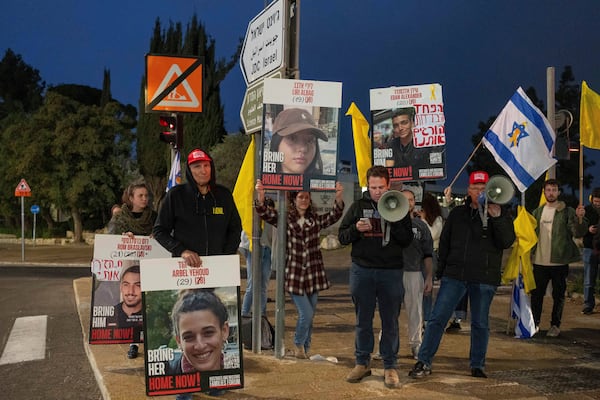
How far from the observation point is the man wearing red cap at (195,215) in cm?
475

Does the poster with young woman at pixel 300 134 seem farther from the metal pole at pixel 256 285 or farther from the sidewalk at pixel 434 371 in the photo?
the sidewalk at pixel 434 371

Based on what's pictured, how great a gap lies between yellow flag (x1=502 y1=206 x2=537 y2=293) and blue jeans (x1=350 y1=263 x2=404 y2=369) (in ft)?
9.52

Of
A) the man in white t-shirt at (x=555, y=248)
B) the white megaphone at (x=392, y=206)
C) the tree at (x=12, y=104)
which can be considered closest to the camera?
the white megaphone at (x=392, y=206)

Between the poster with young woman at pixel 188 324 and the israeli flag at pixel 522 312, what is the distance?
442cm

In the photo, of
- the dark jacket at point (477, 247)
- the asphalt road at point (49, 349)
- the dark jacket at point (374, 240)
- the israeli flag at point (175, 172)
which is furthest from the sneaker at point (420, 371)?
the israeli flag at point (175, 172)

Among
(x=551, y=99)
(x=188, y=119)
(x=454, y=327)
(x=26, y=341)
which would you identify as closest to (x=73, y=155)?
(x=188, y=119)

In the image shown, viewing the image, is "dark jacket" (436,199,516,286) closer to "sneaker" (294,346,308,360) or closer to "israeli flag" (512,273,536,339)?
"sneaker" (294,346,308,360)

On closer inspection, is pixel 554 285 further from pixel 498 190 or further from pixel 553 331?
pixel 498 190

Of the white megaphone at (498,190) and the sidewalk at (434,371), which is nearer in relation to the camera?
the sidewalk at (434,371)

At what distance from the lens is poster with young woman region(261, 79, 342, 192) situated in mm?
6000

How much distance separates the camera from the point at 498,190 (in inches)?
216

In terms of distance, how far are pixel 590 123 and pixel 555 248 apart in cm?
250

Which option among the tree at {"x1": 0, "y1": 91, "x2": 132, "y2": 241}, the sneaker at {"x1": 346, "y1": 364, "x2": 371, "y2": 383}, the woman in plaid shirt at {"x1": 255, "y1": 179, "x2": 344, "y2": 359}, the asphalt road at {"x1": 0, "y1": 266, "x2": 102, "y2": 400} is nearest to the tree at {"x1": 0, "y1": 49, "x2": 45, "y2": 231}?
the tree at {"x1": 0, "y1": 91, "x2": 132, "y2": 241}

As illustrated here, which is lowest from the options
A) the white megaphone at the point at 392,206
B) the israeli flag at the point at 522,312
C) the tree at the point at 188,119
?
the israeli flag at the point at 522,312
